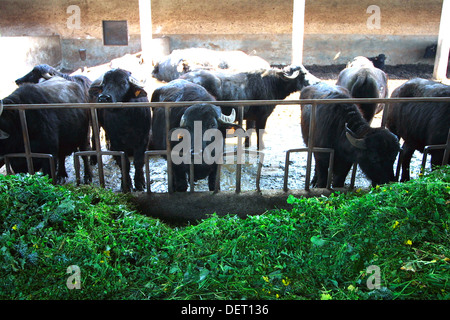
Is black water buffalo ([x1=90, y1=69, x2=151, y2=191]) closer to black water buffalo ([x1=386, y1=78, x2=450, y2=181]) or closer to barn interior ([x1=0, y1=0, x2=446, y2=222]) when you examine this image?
black water buffalo ([x1=386, y1=78, x2=450, y2=181])

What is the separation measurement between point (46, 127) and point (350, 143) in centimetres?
400

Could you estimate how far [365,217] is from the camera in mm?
3092

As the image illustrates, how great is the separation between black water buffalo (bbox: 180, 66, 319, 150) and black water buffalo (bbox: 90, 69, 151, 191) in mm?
1933

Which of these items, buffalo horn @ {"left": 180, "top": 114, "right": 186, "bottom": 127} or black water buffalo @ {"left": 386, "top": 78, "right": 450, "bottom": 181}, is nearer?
buffalo horn @ {"left": 180, "top": 114, "right": 186, "bottom": 127}

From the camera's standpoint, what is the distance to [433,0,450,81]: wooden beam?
13.5 meters

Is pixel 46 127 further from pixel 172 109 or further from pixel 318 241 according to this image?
pixel 318 241

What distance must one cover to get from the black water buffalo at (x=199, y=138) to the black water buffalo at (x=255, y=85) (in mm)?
2280

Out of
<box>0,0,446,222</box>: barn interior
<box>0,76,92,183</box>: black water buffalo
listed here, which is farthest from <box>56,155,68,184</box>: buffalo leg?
<box>0,0,446,222</box>: barn interior

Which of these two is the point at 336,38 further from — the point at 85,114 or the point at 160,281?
the point at 160,281

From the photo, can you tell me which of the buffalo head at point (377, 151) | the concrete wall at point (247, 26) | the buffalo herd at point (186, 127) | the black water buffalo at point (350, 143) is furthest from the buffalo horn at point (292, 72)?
the concrete wall at point (247, 26)

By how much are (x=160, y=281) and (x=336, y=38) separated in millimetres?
18575

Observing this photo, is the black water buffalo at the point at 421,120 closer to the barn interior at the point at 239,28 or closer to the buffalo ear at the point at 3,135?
the buffalo ear at the point at 3,135

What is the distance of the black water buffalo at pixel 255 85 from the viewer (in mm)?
7281

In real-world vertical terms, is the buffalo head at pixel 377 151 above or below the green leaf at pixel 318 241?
above
